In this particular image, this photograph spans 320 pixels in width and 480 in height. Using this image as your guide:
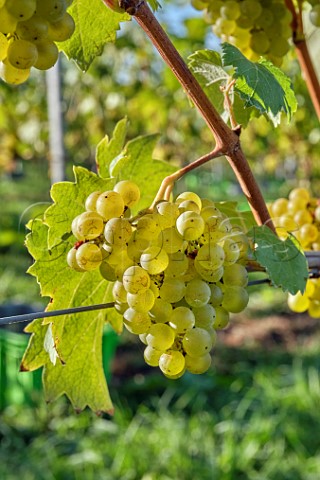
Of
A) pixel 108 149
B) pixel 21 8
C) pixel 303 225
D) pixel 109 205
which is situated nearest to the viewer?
pixel 21 8

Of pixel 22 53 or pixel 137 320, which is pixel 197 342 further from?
pixel 22 53

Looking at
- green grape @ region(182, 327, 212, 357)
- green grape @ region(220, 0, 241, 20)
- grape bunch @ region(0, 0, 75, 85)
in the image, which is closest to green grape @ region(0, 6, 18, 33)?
grape bunch @ region(0, 0, 75, 85)

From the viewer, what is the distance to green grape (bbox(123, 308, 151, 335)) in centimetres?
50

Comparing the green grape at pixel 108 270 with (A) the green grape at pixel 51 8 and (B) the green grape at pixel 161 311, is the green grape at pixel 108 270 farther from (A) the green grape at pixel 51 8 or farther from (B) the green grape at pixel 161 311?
(A) the green grape at pixel 51 8

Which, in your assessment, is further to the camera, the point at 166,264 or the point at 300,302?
the point at 300,302

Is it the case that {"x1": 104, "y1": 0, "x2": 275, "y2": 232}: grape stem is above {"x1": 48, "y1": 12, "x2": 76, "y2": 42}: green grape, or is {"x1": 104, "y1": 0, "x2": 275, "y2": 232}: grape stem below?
below

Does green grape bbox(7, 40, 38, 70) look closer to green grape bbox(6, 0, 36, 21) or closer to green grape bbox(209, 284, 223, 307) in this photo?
green grape bbox(6, 0, 36, 21)

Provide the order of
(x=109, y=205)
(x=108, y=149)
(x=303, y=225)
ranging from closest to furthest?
(x=109, y=205) < (x=108, y=149) < (x=303, y=225)

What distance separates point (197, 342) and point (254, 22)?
407mm

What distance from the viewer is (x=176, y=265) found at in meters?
0.49

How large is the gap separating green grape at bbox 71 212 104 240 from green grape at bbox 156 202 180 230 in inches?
1.7

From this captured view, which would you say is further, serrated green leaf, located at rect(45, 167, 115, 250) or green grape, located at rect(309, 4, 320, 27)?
green grape, located at rect(309, 4, 320, 27)

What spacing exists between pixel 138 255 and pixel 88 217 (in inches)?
1.8

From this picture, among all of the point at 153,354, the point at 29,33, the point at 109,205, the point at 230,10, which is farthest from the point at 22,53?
the point at 230,10
